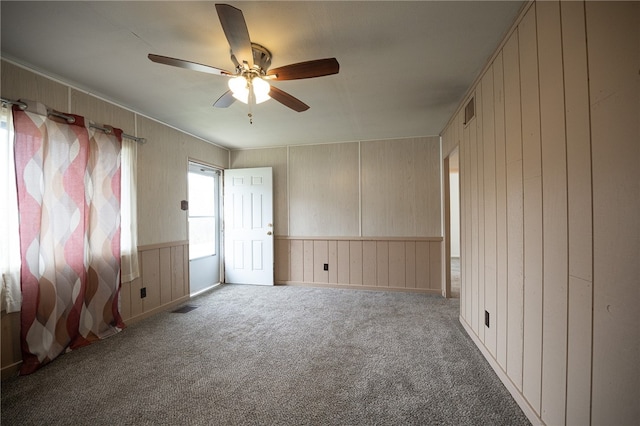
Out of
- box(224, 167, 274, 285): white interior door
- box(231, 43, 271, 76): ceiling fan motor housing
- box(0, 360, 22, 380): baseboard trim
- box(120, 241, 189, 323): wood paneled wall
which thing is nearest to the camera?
box(231, 43, 271, 76): ceiling fan motor housing

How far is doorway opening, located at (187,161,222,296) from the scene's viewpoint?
13.5 ft

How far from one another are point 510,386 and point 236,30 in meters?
2.62

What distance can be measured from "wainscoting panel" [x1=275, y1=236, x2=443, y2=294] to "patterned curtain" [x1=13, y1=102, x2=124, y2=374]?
245 centimetres

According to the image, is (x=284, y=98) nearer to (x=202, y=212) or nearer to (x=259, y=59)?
(x=259, y=59)

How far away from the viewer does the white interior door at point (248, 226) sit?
453cm

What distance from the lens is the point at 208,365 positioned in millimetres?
2129

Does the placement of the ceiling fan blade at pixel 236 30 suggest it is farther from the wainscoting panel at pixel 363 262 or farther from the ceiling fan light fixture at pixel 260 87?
the wainscoting panel at pixel 363 262

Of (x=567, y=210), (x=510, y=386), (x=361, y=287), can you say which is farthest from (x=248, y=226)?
(x=567, y=210)

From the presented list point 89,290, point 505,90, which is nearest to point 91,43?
point 89,290

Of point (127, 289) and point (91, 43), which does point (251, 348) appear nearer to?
point (127, 289)

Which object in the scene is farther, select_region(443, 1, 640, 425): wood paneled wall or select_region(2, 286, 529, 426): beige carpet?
select_region(2, 286, 529, 426): beige carpet

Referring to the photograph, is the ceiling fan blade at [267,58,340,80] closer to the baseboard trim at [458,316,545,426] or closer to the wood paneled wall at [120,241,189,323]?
the baseboard trim at [458,316,545,426]

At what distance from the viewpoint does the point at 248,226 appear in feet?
15.1

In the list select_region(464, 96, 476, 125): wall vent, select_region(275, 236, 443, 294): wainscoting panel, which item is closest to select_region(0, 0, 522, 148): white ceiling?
select_region(464, 96, 476, 125): wall vent
